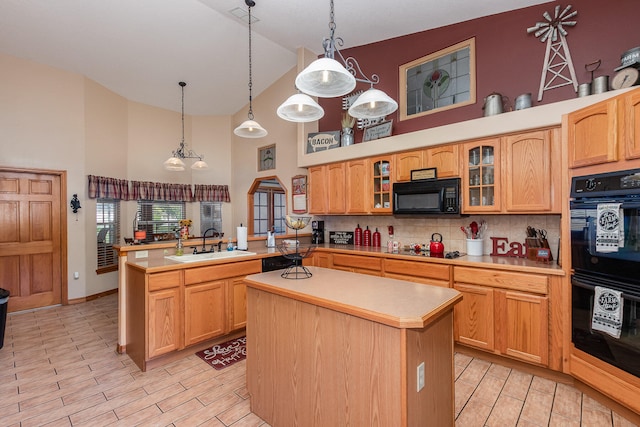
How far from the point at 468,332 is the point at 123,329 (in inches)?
132

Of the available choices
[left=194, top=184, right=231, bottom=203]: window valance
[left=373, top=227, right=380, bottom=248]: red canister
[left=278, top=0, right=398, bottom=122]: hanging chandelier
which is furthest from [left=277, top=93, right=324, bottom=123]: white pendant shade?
[left=194, top=184, right=231, bottom=203]: window valance

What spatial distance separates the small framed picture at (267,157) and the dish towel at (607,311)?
15.9ft

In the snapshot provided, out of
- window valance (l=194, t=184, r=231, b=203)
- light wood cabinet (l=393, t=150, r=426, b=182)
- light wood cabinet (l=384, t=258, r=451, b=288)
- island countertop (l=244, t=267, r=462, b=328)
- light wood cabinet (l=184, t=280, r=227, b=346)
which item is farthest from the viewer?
window valance (l=194, t=184, r=231, b=203)

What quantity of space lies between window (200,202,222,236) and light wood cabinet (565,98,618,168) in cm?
608

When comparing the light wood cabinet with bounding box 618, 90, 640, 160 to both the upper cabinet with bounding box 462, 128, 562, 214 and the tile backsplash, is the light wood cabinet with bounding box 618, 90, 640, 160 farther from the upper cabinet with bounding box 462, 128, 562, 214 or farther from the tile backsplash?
the tile backsplash

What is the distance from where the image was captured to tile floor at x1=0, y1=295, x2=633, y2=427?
2.00 meters

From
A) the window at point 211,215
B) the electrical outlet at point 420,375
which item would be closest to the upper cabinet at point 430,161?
the electrical outlet at point 420,375

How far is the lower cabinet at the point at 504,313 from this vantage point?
2.44m

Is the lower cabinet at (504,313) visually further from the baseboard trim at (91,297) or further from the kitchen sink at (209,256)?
the baseboard trim at (91,297)

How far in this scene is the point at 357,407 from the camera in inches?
57.2

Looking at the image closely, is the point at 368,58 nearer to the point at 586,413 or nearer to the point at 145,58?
the point at 145,58

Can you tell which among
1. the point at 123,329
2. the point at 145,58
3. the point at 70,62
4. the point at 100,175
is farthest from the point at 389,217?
the point at 70,62

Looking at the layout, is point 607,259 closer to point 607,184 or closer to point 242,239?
point 607,184

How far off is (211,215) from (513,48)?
5944mm
